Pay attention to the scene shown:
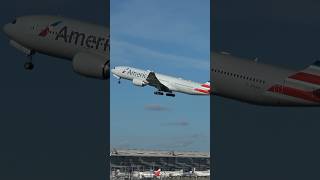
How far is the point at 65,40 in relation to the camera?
66.3 ft

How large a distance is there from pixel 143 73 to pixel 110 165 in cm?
125

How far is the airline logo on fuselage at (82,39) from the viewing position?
18.3 meters

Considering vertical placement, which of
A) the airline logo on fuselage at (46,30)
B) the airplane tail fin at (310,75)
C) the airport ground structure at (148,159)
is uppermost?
the airline logo on fuselage at (46,30)

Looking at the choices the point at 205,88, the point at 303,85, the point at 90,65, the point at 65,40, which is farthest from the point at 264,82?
the point at 205,88

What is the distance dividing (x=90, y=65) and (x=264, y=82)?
31.1ft

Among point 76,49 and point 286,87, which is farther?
point 286,87

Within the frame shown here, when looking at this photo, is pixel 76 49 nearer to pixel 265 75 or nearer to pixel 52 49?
pixel 52 49

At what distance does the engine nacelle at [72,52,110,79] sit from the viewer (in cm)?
1584

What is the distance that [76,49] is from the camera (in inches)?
772

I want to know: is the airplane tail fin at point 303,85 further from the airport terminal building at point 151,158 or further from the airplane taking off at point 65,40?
the airport terminal building at point 151,158

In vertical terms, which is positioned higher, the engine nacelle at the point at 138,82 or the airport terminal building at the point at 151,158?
the engine nacelle at the point at 138,82

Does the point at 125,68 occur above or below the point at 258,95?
below

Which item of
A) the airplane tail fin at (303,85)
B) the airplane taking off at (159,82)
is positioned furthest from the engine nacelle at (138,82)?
the airplane tail fin at (303,85)

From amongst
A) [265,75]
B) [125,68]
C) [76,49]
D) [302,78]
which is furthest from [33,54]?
[125,68]
